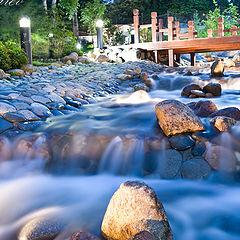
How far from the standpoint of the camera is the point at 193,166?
2.79 m

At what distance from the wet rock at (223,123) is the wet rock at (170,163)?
674 mm

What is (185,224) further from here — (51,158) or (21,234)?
(51,158)

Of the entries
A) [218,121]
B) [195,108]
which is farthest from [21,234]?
[195,108]

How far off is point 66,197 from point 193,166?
1324 mm

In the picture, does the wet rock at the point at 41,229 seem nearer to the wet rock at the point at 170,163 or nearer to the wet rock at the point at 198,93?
the wet rock at the point at 170,163

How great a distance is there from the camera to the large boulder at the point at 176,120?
10.5ft

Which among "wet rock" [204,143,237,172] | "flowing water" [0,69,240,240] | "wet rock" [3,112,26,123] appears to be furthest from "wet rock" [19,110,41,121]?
"wet rock" [204,143,237,172]

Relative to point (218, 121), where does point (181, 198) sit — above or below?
below

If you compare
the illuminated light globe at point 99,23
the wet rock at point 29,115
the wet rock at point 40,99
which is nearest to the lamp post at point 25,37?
the wet rock at point 40,99

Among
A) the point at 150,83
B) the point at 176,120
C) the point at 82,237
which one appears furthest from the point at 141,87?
the point at 82,237

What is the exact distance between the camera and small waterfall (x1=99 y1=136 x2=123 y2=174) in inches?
123

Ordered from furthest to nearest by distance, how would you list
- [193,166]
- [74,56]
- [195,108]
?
[74,56] < [195,108] < [193,166]

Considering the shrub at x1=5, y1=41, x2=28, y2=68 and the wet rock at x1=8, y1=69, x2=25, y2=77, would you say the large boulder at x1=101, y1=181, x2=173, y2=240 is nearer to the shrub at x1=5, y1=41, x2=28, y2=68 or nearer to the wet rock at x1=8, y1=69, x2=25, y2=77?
the wet rock at x1=8, y1=69, x2=25, y2=77

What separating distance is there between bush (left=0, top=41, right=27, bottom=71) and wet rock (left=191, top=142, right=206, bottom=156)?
241 inches
